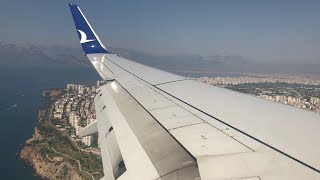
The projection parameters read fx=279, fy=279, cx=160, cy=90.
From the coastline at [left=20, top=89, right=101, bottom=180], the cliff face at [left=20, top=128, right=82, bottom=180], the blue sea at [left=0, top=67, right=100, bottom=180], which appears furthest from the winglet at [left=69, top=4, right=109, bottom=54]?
the blue sea at [left=0, top=67, right=100, bottom=180]

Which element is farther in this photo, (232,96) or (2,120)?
(2,120)

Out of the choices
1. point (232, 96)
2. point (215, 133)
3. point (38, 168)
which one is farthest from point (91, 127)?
point (38, 168)

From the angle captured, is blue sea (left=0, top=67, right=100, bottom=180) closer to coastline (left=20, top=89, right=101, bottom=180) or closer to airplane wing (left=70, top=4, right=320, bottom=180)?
coastline (left=20, top=89, right=101, bottom=180)

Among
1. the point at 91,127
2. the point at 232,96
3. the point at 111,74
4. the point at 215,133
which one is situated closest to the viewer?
the point at 215,133

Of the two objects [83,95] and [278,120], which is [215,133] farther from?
[83,95]

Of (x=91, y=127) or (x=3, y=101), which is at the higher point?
(x=91, y=127)

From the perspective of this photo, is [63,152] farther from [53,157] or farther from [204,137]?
[204,137]

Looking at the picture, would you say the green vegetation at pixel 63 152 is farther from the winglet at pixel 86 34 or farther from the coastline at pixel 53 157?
the winglet at pixel 86 34
